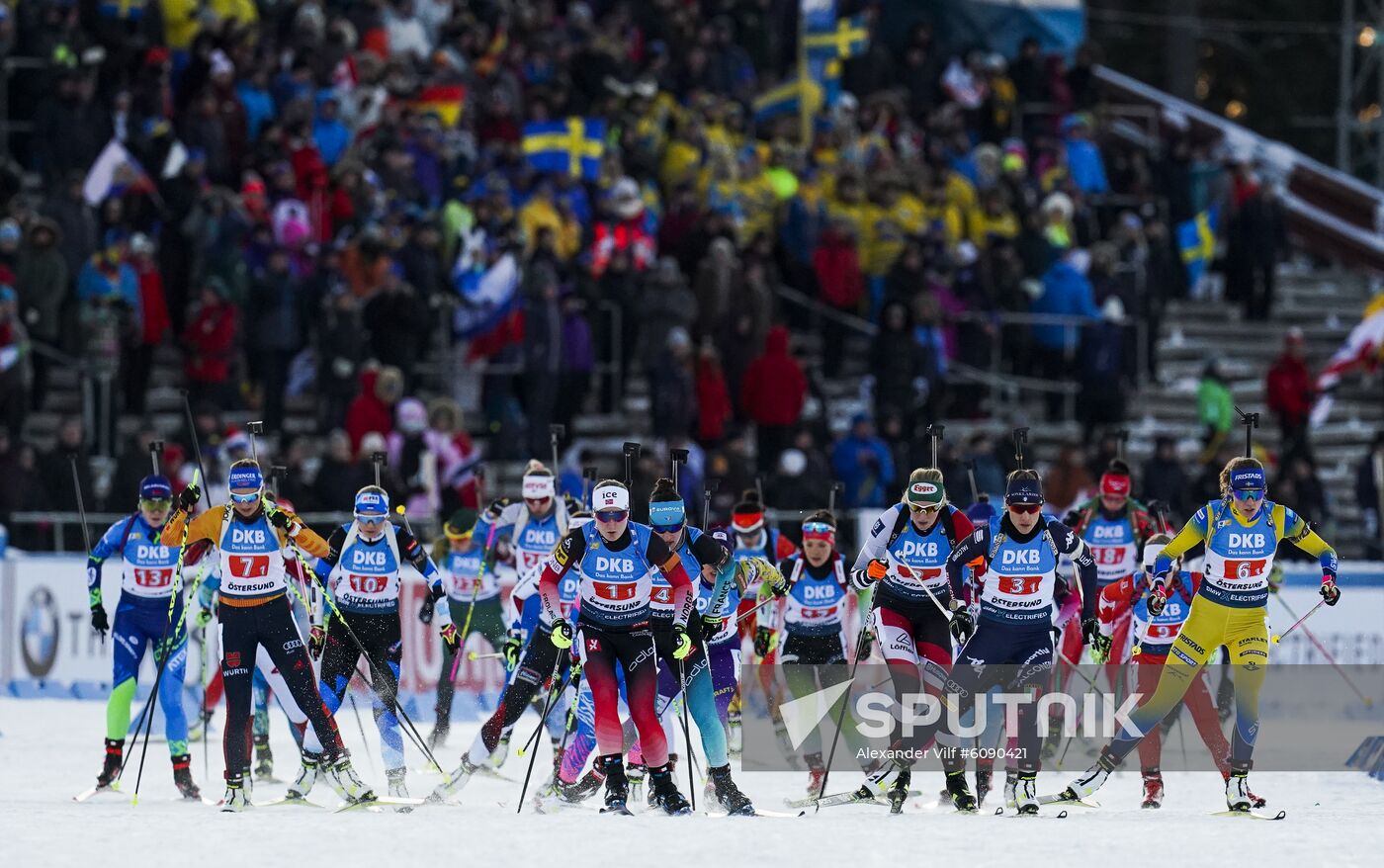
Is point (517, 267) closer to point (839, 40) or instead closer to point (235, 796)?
point (839, 40)

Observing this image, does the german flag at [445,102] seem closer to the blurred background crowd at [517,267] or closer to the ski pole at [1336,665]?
the blurred background crowd at [517,267]

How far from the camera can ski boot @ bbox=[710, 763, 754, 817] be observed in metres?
13.6

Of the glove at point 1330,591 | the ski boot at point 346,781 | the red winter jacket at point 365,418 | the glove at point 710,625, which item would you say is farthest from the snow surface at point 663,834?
the red winter jacket at point 365,418

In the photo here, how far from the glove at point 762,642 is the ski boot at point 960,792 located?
2.17 metres

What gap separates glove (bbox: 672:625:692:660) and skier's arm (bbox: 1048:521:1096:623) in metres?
2.18

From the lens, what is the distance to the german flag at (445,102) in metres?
23.1

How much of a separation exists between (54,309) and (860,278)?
7866 mm

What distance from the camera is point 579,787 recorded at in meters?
14.1

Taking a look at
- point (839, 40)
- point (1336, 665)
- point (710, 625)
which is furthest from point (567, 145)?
point (710, 625)

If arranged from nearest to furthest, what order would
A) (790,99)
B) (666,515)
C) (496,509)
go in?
(666,515) < (496,509) < (790,99)

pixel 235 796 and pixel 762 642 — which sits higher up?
pixel 762 642

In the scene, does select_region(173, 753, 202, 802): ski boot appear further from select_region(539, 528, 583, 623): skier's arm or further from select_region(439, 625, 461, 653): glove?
select_region(539, 528, 583, 623): skier's arm

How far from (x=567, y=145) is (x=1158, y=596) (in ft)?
35.6

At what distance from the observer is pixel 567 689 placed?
15938mm
